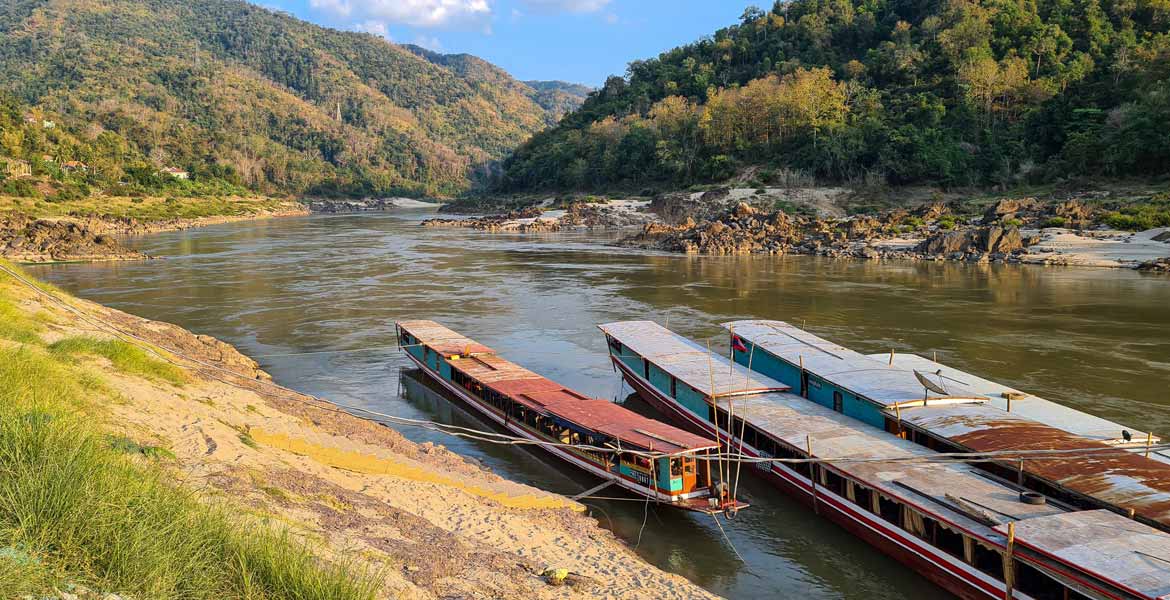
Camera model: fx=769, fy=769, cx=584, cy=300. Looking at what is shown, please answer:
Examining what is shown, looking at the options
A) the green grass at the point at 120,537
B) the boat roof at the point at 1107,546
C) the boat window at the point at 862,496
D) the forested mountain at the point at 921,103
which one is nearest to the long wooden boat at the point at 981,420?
the boat roof at the point at 1107,546

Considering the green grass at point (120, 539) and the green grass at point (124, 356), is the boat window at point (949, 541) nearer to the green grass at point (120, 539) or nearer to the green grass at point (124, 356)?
the green grass at point (120, 539)

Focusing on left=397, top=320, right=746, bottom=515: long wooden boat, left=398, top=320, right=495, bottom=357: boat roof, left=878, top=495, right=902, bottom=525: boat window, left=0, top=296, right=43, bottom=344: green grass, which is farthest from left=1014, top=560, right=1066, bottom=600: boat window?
left=0, top=296, right=43, bottom=344: green grass

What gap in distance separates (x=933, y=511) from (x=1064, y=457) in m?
3.26

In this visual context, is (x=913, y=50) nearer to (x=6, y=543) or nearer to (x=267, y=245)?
(x=267, y=245)

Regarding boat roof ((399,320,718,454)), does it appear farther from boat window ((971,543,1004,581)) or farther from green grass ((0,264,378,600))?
green grass ((0,264,378,600))

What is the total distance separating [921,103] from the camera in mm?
97000

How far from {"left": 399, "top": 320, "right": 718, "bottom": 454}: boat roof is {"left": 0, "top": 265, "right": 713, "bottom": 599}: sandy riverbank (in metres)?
2.08

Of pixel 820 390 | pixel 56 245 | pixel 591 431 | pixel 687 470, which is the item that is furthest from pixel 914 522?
pixel 56 245

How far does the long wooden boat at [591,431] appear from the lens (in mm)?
15609

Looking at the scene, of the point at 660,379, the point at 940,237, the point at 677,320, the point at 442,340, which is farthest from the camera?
A: the point at 940,237

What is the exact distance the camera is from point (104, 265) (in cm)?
5856

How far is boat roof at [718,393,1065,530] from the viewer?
41.9 feet

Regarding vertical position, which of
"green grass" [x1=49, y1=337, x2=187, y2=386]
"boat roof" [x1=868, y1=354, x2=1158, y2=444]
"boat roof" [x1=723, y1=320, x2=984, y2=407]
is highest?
"green grass" [x1=49, y1=337, x2=187, y2=386]

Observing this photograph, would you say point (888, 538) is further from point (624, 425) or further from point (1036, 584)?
point (624, 425)
